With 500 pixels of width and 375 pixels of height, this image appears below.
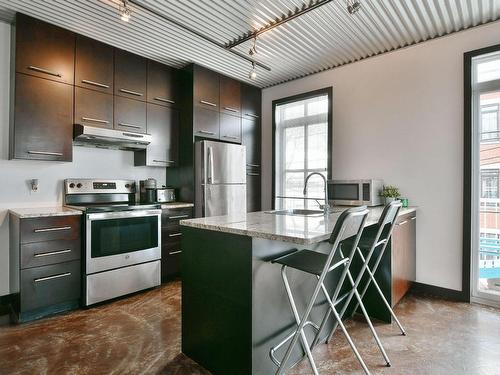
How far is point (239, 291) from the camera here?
5.08 ft

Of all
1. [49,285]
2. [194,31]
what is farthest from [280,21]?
[49,285]

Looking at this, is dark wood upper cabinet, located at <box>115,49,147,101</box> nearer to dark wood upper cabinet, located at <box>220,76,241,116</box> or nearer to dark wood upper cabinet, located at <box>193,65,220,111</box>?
dark wood upper cabinet, located at <box>193,65,220,111</box>

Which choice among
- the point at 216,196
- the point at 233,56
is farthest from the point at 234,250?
the point at 233,56

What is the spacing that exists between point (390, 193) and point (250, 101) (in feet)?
8.34

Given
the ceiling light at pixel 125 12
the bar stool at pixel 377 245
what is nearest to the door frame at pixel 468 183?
the bar stool at pixel 377 245

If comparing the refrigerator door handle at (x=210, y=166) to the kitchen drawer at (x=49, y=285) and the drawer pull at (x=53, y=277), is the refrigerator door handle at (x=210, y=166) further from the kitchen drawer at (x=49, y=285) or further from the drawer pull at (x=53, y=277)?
the drawer pull at (x=53, y=277)

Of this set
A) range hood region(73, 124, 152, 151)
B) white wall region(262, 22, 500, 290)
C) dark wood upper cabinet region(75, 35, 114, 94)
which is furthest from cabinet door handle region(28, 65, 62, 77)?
white wall region(262, 22, 500, 290)

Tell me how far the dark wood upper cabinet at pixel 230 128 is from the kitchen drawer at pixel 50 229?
2.15 metres

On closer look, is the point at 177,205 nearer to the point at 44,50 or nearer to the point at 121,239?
the point at 121,239

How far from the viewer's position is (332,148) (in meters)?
3.91

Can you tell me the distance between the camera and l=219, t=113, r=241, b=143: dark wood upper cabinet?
409 centimetres

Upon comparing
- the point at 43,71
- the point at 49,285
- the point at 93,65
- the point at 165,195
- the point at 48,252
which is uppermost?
the point at 93,65

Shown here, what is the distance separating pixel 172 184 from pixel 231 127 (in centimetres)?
119

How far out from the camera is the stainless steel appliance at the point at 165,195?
11.9 feet
